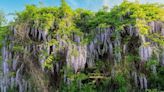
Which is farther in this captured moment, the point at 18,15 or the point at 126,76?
the point at 18,15

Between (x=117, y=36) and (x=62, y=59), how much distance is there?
1547mm

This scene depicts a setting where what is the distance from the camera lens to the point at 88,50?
9.49m

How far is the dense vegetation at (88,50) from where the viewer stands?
30.2 feet

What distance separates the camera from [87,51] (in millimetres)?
9469

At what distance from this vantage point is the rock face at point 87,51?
9.20 m

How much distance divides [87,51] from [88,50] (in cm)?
4

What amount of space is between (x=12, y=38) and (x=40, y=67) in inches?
43.5

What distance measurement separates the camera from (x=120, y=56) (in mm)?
9312

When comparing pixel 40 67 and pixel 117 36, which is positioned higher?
pixel 117 36

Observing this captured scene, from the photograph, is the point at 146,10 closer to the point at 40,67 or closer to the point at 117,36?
the point at 117,36

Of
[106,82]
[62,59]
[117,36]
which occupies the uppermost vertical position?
[117,36]

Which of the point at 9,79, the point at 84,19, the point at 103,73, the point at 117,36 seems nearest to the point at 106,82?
the point at 103,73

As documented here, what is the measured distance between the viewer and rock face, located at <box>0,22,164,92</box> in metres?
9.20

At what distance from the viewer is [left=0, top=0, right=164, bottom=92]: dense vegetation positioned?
9.20 metres
